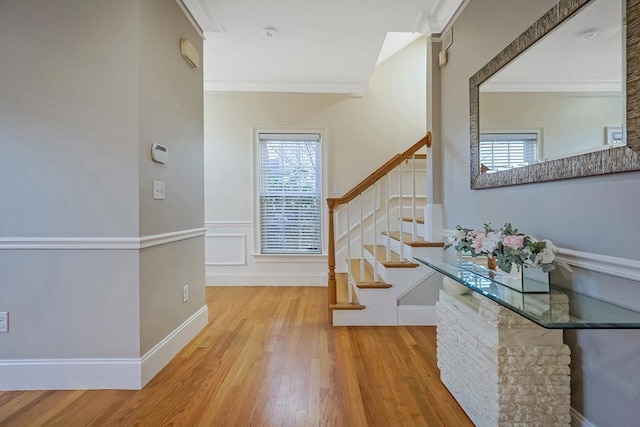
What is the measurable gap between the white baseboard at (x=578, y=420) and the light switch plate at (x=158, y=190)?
2.37 meters

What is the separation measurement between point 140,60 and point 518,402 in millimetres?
2472

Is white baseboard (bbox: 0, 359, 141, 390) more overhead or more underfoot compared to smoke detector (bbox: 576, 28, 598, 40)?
more underfoot

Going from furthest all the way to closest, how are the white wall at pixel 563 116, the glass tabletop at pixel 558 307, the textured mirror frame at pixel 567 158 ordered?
the white wall at pixel 563 116
the textured mirror frame at pixel 567 158
the glass tabletop at pixel 558 307

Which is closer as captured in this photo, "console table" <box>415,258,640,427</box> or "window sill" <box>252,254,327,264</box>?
"console table" <box>415,258,640,427</box>

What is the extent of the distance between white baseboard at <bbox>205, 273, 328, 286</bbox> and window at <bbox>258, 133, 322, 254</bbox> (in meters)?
0.31

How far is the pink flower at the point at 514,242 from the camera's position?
3.97ft

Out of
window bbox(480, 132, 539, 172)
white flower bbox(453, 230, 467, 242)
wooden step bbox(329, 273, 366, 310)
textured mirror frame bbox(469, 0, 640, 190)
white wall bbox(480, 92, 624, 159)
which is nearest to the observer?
textured mirror frame bbox(469, 0, 640, 190)

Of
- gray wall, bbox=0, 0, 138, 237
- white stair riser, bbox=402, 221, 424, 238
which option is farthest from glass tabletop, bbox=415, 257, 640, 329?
gray wall, bbox=0, 0, 138, 237

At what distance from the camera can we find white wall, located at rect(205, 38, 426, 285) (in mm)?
3758

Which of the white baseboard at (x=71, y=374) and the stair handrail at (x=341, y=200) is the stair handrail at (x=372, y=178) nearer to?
the stair handrail at (x=341, y=200)

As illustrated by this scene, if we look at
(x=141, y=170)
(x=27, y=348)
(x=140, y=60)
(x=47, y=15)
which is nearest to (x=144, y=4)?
(x=140, y=60)

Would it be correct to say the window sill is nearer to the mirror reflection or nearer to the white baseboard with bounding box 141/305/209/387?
the white baseboard with bounding box 141/305/209/387

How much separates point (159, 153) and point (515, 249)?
198cm

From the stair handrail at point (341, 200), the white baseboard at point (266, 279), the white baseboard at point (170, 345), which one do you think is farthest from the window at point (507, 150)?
the white baseboard at point (266, 279)
